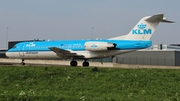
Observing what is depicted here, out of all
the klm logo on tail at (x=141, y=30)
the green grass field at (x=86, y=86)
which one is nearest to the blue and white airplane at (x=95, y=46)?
the klm logo on tail at (x=141, y=30)

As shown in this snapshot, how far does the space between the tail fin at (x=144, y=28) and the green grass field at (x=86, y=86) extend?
13.2 m

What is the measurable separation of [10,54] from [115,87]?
26507mm

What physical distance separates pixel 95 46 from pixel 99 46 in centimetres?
52

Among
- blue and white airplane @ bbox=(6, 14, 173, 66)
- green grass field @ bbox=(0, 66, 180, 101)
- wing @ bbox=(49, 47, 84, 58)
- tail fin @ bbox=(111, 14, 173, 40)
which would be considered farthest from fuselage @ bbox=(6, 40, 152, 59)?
green grass field @ bbox=(0, 66, 180, 101)

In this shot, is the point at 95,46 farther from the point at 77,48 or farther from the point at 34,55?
the point at 34,55

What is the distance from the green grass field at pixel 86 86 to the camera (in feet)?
43.4

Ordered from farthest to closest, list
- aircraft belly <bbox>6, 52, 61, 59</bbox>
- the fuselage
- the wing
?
1. aircraft belly <bbox>6, 52, 61, 59</bbox>
2. the wing
3. the fuselage

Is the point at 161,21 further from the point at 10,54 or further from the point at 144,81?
the point at 10,54

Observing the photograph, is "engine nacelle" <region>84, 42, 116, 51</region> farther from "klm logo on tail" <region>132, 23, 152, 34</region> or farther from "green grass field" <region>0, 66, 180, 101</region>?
"green grass field" <region>0, 66, 180, 101</region>

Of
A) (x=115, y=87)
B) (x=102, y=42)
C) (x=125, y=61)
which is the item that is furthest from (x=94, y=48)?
(x=125, y=61)

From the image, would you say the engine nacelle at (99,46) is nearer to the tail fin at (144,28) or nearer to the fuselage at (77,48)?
the fuselage at (77,48)

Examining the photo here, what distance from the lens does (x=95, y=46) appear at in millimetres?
32812

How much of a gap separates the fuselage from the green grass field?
41.7 ft

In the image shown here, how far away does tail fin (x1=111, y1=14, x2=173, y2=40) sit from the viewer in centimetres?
3135
